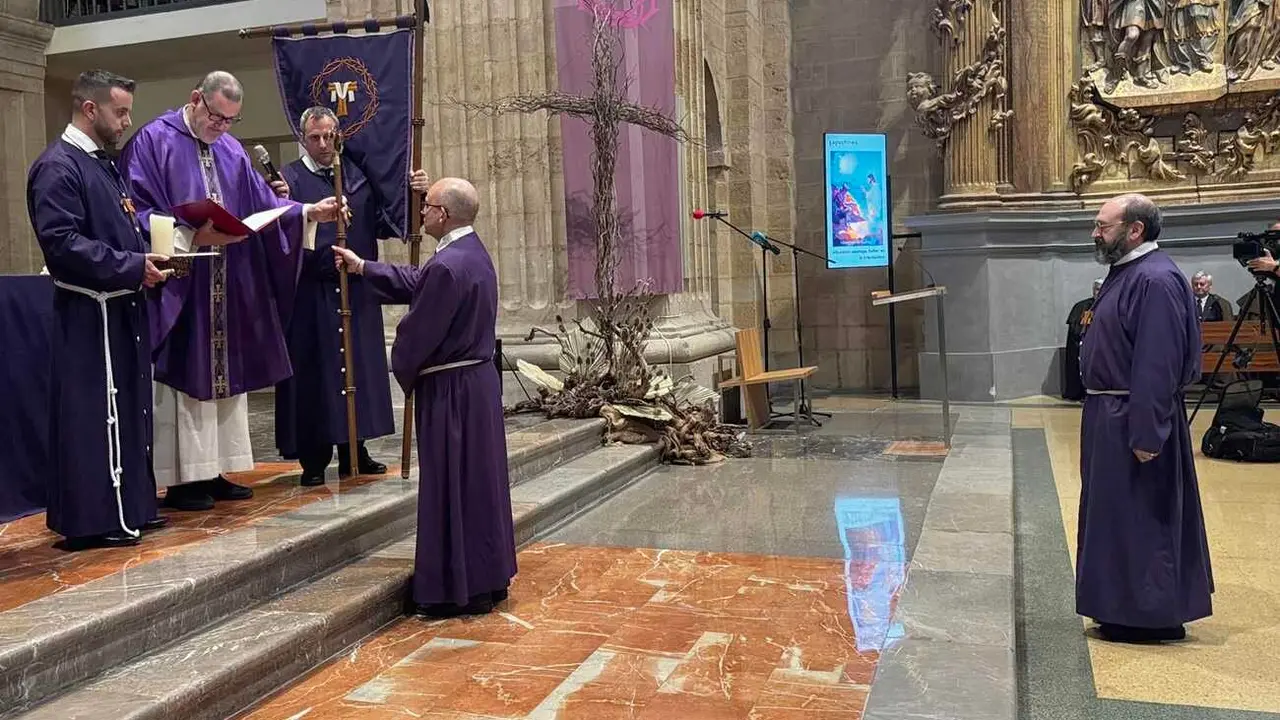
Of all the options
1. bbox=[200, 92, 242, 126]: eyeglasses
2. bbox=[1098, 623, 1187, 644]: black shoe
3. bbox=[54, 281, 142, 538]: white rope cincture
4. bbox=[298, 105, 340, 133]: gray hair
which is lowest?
bbox=[1098, 623, 1187, 644]: black shoe

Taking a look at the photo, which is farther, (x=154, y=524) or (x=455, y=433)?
(x=154, y=524)

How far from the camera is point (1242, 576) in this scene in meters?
4.44

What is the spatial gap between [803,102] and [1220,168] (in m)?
4.28

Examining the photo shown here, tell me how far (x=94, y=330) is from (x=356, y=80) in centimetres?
177

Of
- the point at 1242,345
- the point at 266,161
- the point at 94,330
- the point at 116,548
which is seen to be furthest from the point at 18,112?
the point at 1242,345

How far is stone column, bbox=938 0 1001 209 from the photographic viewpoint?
35.4 ft

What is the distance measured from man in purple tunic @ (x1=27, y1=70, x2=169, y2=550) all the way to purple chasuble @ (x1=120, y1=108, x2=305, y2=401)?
404 mm

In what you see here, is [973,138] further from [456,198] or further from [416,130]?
[456,198]

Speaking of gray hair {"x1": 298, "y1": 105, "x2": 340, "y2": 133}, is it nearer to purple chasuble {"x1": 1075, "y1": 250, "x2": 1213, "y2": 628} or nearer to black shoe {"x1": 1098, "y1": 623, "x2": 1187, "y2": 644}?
purple chasuble {"x1": 1075, "y1": 250, "x2": 1213, "y2": 628}

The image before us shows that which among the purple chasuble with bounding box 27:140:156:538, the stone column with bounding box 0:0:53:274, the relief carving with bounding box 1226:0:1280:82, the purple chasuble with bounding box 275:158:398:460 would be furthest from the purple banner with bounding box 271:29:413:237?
the relief carving with bounding box 1226:0:1280:82

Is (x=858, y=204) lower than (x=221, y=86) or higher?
lower

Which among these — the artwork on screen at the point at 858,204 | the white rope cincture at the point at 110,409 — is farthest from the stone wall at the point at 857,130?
the white rope cincture at the point at 110,409

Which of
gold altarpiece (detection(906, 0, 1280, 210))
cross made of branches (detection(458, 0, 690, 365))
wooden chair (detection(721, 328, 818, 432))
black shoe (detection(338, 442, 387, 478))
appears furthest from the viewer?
gold altarpiece (detection(906, 0, 1280, 210))

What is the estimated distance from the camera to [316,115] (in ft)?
15.8
